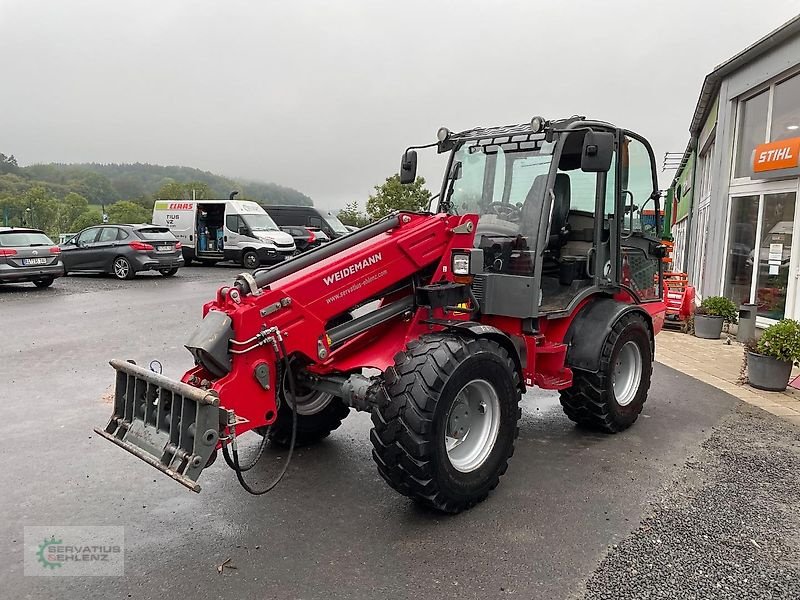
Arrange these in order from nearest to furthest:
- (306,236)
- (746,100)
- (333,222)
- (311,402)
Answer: (311,402) < (746,100) < (306,236) < (333,222)

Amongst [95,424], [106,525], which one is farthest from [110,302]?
[106,525]

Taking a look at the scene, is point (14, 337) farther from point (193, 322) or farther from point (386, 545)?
point (386, 545)

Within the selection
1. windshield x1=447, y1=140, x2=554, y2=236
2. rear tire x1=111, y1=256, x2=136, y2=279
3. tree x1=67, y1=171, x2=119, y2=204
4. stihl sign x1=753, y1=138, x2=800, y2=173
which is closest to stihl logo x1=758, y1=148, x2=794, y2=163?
stihl sign x1=753, y1=138, x2=800, y2=173

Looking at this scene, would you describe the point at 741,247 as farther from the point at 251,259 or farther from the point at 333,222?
the point at 333,222

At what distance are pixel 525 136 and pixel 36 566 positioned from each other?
443 centimetres

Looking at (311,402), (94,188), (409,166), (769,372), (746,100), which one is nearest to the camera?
(311,402)

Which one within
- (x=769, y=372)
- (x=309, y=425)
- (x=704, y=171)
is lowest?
(x=309, y=425)

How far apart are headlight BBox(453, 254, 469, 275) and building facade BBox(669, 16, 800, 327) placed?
7.14 metres

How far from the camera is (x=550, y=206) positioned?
480 cm

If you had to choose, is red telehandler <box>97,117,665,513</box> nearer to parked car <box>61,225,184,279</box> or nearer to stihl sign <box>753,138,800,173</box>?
stihl sign <box>753,138,800,173</box>

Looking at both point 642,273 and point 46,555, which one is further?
point 642,273

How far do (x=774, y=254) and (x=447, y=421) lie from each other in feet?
27.4

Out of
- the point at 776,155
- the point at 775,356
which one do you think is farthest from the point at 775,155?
the point at 775,356

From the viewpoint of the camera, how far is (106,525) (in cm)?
374
